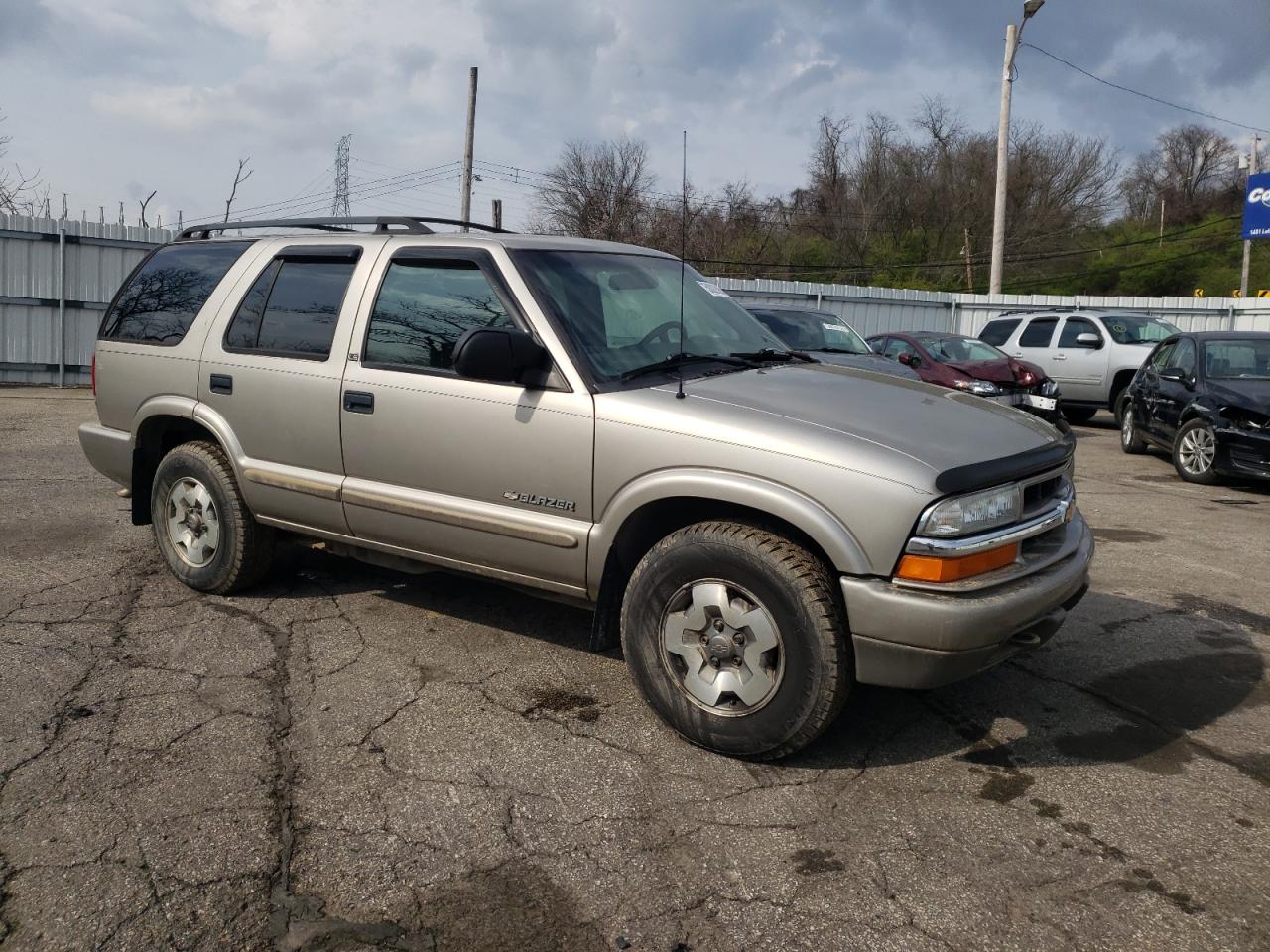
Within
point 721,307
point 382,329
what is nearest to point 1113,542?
point 721,307

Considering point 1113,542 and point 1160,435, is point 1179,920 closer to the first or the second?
point 1113,542

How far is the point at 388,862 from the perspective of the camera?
9.55 ft

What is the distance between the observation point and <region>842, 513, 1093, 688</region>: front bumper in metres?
3.21

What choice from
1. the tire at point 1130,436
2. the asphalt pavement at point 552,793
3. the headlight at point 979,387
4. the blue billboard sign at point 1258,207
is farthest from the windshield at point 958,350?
the blue billboard sign at point 1258,207

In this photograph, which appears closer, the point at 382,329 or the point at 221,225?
the point at 382,329

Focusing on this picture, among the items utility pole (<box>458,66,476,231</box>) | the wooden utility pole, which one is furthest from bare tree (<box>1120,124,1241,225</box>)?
utility pole (<box>458,66,476,231</box>)

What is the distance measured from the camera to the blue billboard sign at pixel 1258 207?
33031 millimetres

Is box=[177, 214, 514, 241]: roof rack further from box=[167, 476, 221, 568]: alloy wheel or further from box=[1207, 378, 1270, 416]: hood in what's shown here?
box=[1207, 378, 1270, 416]: hood

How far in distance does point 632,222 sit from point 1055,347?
74.5ft

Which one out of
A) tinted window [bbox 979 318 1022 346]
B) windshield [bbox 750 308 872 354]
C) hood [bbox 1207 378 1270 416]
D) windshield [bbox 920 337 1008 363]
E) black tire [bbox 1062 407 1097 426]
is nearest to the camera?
hood [bbox 1207 378 1270 416]

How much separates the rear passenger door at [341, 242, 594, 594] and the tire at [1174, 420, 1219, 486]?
8.19m

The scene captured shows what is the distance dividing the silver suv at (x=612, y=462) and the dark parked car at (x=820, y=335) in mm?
6111

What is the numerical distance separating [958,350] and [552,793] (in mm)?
12179

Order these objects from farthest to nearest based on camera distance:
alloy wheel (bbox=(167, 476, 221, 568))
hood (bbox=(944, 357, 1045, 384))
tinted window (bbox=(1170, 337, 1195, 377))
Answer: hood (bbox=(944, 357, 1045, 384)) → tinted window (bbox=(1170, 337, 1195, 377)) → alloy wheel (bbox=(167, 476, 221, 568))
